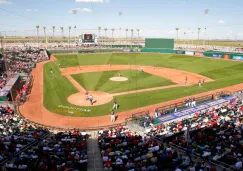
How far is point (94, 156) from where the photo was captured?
16.1m

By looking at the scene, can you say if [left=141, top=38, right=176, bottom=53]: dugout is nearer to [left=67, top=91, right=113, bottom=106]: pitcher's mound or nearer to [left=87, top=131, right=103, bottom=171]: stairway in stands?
[left=67, top=91, right=113, bottom=106]: pitcher's mound

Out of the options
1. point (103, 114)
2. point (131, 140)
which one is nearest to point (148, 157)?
point (131, 140)

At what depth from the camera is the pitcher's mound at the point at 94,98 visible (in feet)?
100

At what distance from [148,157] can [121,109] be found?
48.0 ft

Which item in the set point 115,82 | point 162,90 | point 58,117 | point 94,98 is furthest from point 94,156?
point 115,82

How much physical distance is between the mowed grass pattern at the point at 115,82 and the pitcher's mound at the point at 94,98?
2.35m

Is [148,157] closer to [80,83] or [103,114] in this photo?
[103,114]

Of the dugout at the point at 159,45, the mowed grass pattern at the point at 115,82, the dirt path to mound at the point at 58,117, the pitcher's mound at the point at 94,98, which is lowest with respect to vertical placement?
the dirt path to mound at the point at 58,117

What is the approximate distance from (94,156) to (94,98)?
55.2 ft

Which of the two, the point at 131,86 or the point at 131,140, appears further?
the point at 131,86

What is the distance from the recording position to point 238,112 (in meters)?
22.8

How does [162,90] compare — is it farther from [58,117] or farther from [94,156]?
[94,156]

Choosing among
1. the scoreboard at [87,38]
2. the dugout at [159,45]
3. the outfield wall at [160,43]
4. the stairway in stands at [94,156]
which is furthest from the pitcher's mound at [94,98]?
the outfield wall at [160,43]

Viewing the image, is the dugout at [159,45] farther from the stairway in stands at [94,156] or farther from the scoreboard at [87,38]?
A: the stairway in stands at [94,156]
